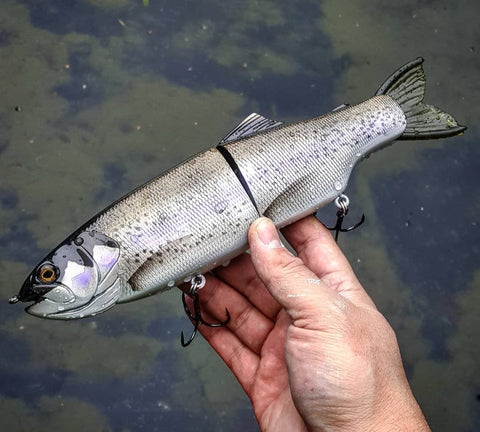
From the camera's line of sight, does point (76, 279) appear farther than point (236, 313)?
No

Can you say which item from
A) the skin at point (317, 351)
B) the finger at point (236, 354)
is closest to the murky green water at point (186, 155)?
the finger at point (236, 354)

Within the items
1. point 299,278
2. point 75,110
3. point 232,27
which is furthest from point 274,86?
point 299,278

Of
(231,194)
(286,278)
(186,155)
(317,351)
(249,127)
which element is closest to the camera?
(317,351)

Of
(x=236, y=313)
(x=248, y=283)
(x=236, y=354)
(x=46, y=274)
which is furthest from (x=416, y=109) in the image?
(x=46, y=274)

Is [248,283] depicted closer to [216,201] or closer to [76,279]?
[216,201]

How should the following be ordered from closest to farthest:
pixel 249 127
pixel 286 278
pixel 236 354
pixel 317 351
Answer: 1. pixel 317 351
2. pixel 286 278
3. pixel 249 127
4. pixel 236 354

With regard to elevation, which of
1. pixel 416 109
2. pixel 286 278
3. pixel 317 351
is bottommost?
pixel 317 351
